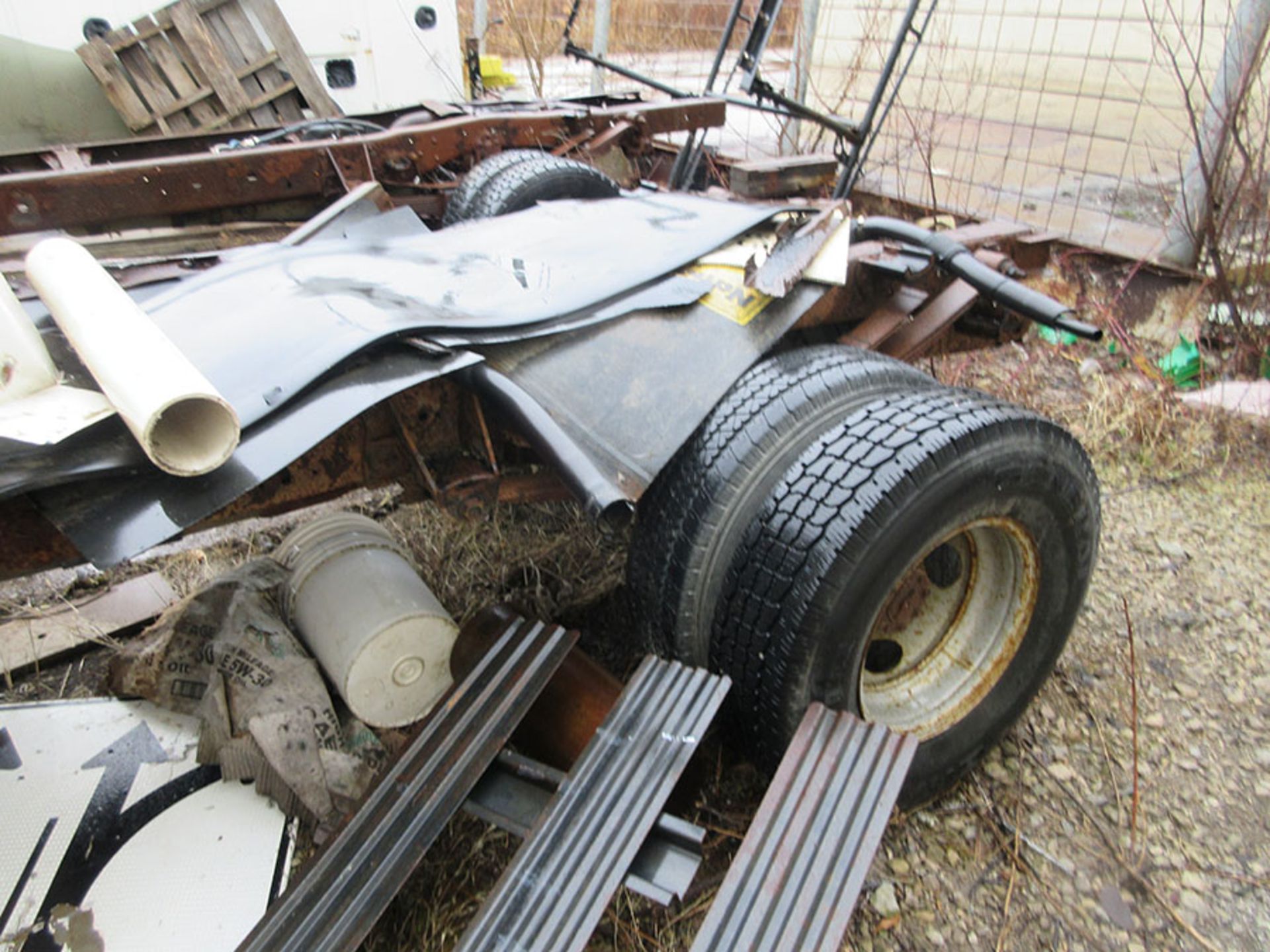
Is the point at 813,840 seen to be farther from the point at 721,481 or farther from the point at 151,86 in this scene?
the point at 151,86

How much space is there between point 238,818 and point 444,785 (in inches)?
26.3

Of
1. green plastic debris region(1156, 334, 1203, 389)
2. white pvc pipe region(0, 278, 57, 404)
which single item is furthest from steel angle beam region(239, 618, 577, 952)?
green plastic debris region(1156, 334, 1203, 389)

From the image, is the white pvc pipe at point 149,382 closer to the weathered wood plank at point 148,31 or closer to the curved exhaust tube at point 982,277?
the curved exhaust tube at point 982,277

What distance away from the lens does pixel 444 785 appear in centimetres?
168

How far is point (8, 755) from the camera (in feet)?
7.11

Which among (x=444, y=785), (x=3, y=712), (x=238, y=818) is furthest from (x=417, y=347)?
(x=3, y=712)

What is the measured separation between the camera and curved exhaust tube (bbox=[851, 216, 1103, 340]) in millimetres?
1999

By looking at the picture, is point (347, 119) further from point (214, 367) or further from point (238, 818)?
point (238, 818)

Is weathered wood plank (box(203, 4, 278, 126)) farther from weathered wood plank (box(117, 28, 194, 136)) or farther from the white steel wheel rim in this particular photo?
the white steel wheel rim

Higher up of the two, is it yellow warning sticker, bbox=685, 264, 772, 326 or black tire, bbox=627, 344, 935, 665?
yellow warning sticker, bbox=685, 264, 772, 326

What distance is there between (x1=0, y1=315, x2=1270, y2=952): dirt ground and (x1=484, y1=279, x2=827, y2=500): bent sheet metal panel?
75 centimetres

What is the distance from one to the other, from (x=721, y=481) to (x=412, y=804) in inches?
33.8

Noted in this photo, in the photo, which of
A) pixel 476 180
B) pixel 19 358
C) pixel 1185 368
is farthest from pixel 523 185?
pixel 1185 368

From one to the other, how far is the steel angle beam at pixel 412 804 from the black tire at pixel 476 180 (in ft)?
5.04
